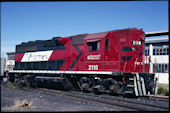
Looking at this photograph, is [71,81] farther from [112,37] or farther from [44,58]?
[112,37]

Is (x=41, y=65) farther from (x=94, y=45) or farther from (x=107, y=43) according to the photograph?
(x=107, y=43)

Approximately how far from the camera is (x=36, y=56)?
19062mm

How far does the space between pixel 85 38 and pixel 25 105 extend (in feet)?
23.9

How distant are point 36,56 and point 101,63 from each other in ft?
23.7

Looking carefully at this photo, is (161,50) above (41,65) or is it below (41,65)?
above

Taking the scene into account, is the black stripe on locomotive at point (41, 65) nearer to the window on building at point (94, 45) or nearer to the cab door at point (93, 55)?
the cab door at point (93, 55)

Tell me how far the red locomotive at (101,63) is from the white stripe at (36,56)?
0.27ft

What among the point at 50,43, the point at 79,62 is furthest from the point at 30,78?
the point at 79,62

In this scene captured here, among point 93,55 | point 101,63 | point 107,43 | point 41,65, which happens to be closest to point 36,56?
point 41,65

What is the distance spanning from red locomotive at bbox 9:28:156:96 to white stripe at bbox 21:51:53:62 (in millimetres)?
83

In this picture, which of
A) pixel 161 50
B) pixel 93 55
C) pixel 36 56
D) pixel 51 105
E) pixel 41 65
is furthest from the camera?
pixel 161 50

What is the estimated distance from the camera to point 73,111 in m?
8.16

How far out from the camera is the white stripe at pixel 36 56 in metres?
18.1

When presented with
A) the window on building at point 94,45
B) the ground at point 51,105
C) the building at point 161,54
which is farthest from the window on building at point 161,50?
the ground at point 51,105
